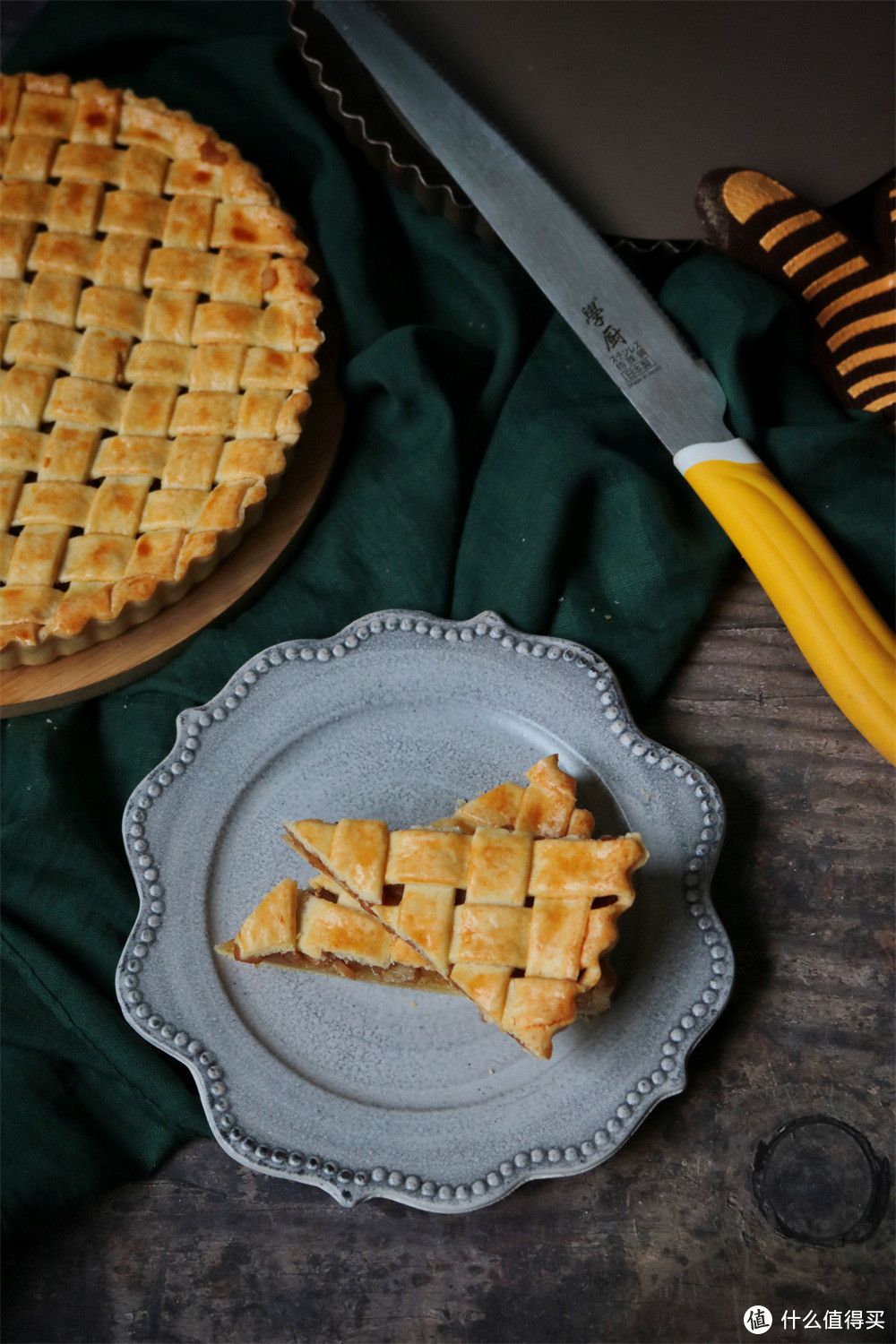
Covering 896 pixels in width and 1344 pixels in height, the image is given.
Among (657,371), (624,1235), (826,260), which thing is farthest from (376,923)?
(826,260)

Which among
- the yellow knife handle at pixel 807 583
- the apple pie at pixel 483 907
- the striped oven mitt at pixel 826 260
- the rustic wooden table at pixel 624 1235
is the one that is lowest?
the rustic wooden table at pixel 624 1235

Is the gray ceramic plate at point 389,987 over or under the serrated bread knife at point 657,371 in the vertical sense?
under

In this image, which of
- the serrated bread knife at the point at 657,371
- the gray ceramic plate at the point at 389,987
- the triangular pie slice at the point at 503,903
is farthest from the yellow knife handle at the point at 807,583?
the triangular pie slice at the point at 503,903

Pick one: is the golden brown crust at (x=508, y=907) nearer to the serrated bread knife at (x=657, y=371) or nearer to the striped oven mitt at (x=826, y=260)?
the serrated bread knife at (x=657, y=371)

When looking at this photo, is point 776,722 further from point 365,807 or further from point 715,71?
point 715,71

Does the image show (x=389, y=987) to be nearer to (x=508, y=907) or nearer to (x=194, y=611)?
(x=508, y=907)

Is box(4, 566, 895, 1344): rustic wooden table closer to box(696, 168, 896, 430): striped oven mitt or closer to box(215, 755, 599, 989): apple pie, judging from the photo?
box(215, 755, 599, 989): apple pie
